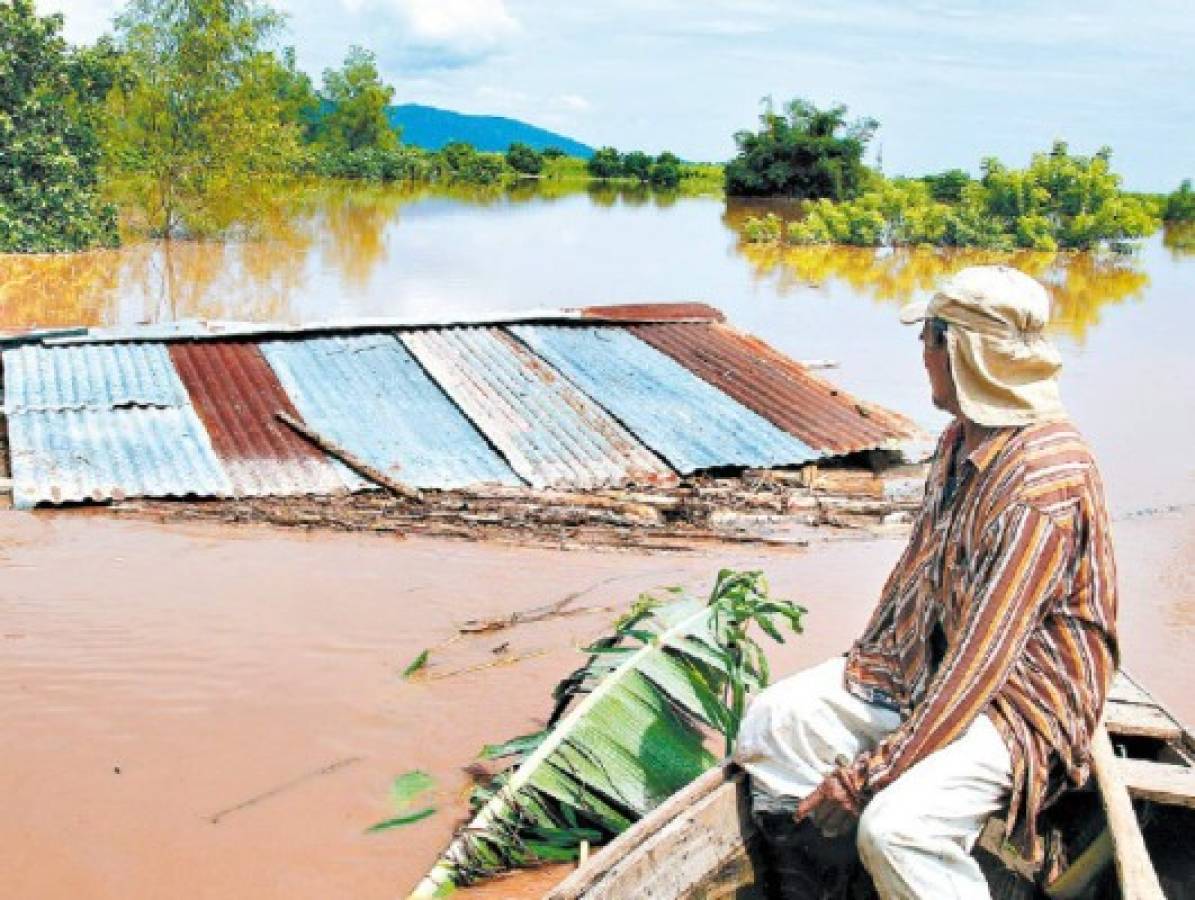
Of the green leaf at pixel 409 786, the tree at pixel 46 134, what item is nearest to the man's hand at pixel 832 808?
the green leaf at pixel 409 786

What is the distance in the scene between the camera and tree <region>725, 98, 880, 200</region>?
4709 cm

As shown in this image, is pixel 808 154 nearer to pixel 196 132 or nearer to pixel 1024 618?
pixel 196 132

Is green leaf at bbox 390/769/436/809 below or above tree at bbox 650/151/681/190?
below

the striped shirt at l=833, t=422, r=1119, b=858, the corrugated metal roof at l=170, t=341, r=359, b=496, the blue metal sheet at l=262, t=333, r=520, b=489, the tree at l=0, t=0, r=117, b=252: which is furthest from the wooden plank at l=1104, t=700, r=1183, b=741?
the tree at l=0, t=0, r=117, b=252

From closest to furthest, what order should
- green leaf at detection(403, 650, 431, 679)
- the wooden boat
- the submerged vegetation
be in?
the wooden boat, green leaf at detection(403, 650, 431, 679), the submerged vegetation

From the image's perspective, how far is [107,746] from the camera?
507cm

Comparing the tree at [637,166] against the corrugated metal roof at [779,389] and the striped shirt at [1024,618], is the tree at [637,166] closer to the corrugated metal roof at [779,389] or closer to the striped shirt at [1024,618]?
the corrugated metal roof at [779,389]

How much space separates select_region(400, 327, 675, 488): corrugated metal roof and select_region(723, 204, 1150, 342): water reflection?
42.5 feet

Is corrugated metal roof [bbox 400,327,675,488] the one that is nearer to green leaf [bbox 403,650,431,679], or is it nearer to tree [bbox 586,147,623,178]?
green leaf [bbox 403,650,431,679]

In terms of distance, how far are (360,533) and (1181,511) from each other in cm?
710

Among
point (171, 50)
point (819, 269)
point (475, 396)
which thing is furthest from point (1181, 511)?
point (171, 50)

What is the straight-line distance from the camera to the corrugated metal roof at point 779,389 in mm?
9938

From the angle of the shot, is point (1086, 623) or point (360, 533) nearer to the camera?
point (1086, 623)

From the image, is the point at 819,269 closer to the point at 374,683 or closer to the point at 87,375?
the point at 87,375
